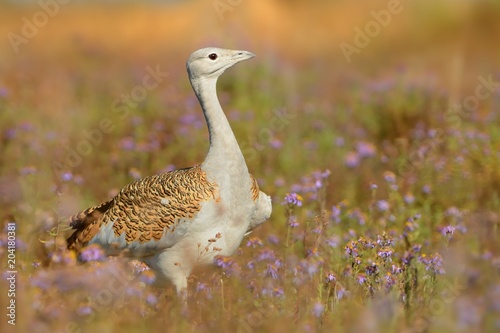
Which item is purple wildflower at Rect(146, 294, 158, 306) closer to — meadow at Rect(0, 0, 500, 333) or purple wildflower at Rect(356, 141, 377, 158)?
meadow at Rect(0, 0, 500, 333)

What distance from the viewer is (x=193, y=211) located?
427 cm

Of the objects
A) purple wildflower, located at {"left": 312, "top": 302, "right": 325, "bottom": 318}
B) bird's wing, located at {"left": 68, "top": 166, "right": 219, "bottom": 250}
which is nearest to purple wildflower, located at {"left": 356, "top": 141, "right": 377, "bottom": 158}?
bird's wing, located at {"left": 68, "top": 166, "right": 219, "bottom": 250}

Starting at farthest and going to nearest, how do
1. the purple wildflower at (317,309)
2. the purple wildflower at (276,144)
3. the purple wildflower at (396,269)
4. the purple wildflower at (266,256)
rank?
the purple wildflower at (276,144)
the purple wildflower at (266,256)
the purple wildflower at (396,269)
the purple wildflower at (317,309)

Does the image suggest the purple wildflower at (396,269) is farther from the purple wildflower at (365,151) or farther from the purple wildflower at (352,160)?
the purple wildflower at (365,151)

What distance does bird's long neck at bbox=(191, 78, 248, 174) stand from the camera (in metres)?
4.47

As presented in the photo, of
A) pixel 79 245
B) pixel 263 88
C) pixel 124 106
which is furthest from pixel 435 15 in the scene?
pixel 79 245

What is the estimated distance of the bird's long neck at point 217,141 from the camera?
447 centimetres

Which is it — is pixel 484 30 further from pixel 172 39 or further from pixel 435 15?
pixel 172 39

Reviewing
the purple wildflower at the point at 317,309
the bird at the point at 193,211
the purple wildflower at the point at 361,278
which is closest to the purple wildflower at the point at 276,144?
the bird at the point at 193,211

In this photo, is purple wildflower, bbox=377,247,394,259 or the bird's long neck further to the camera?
the bird's long neck

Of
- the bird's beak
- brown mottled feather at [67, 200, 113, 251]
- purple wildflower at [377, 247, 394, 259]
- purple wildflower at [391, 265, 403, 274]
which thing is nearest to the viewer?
purple wildflower at [377, 247, 394, 259]

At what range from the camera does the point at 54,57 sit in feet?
41.1

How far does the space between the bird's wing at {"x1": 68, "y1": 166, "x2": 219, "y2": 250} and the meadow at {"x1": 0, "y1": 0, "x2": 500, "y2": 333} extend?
0.74ft

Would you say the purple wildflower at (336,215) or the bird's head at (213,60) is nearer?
the bird's head at (213,60)
